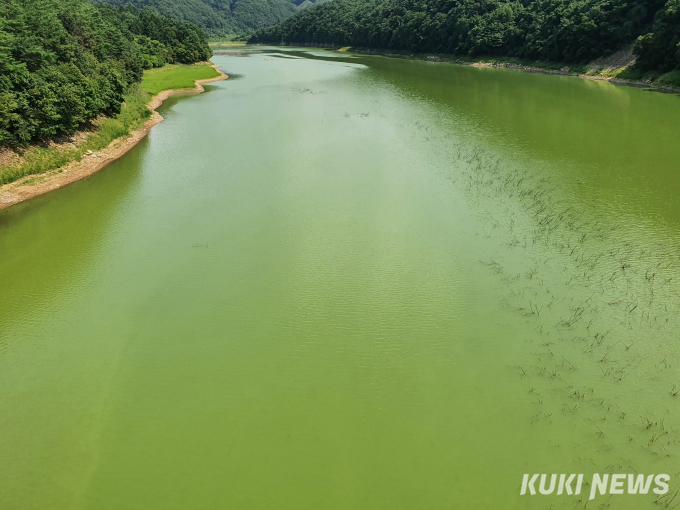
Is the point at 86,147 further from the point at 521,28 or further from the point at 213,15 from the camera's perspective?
the point at 213,15

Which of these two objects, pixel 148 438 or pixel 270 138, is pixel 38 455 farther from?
pixel 270 138

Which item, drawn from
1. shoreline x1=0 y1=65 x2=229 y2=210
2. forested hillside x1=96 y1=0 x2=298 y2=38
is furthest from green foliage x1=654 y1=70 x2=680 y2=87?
forested hillside x1=96 y1=0 x2=298 y2=38

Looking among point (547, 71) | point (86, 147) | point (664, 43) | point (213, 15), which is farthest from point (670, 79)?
point (213, 15)

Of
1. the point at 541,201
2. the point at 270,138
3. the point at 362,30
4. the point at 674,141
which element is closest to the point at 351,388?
the point at 541,201

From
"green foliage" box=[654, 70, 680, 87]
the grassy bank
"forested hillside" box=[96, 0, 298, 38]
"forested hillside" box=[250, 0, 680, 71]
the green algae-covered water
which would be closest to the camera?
the green algae-covered water

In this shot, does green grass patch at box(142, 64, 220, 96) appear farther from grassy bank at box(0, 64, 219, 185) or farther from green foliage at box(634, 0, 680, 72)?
green foliage at box(634, 0, 680, 72)

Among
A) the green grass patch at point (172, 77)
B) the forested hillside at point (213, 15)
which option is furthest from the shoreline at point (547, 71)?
the forested hillside at point (213, 15)

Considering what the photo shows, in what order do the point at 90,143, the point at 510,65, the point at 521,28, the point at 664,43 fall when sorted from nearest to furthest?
1. the point at 90,143
2. the point at 664,43
3. the point at 510,65
4. the point at 521,28
